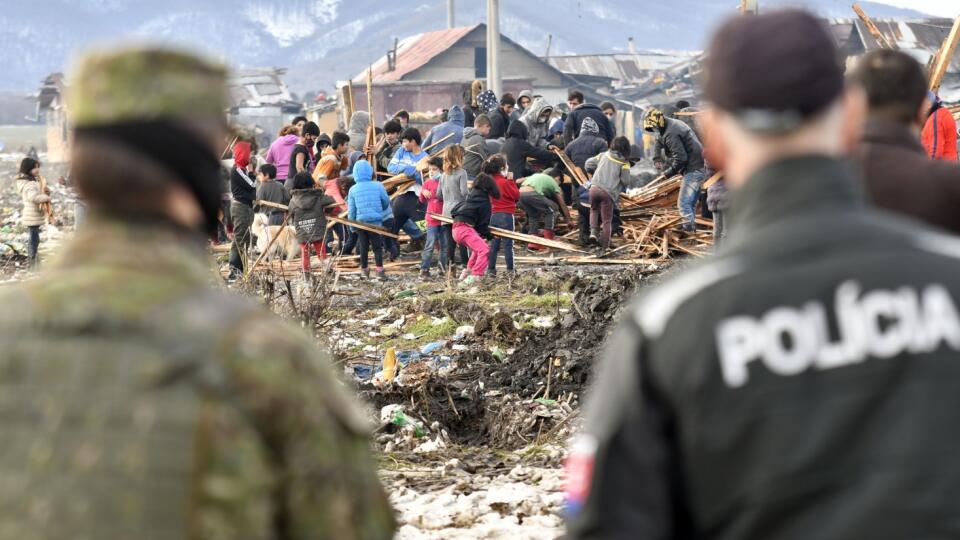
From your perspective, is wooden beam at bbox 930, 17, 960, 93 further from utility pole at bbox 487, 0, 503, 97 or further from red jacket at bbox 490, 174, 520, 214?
utility pole at bbox 487, 0, 503, 97

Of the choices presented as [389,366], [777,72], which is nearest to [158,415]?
[777,72]

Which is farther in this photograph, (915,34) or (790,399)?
(915,34)

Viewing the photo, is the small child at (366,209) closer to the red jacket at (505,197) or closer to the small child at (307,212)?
the small child at (307,212)

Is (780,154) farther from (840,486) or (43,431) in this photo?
(43,431)

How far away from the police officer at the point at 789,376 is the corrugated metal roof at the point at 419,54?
184 ft

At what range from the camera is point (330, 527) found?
221cm

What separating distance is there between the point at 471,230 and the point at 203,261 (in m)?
13.1

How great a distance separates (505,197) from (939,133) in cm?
868

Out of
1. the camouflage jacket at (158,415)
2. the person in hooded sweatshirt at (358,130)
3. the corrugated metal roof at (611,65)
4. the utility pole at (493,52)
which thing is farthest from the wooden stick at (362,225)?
the corrugated metal roof at (611,65)

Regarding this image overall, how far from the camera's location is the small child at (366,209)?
16531mm

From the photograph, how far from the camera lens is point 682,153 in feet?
54.1

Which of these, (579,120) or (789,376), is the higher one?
(789,376)

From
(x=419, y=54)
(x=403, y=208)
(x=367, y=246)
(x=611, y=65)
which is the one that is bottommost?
(x=367, y=246)

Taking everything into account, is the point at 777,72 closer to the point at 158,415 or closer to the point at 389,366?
the point at 158,415
